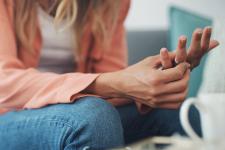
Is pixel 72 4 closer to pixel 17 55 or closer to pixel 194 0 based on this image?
pixel 17 55

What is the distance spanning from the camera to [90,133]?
0.49 m

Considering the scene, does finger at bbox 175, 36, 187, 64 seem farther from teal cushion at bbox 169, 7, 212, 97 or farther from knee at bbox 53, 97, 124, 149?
teal cushion at bbox 169, 7, 212, 97

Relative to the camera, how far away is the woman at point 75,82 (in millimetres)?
510

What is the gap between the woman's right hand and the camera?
53 centimetres

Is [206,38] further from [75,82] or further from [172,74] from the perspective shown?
[75,82]

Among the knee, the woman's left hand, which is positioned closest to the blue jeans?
the knee

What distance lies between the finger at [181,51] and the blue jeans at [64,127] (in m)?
0.11

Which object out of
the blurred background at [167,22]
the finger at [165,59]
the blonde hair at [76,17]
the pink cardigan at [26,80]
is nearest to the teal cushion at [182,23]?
the blurred background at [167,22]

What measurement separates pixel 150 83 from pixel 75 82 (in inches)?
4.3

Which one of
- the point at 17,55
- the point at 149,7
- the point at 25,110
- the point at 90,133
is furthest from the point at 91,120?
the point at 149,7

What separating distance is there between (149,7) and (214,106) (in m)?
0.77

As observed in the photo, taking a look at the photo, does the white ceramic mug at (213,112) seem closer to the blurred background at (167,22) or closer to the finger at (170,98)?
the finger at (170,98)

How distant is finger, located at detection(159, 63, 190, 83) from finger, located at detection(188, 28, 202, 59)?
0.03 m

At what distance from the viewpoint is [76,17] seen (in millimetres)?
785
